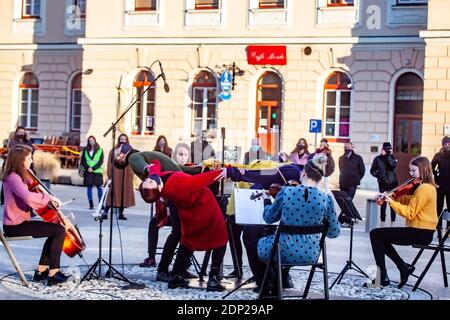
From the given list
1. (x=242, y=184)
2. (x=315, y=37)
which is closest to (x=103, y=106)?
(x=315, y=37)

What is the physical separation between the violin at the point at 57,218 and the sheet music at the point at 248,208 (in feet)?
6.73

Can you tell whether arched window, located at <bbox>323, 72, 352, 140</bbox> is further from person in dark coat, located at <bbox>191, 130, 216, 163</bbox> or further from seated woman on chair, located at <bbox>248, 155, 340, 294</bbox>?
seated woman on chair, located at <bbox>248, 155, 340, 294</bbox>

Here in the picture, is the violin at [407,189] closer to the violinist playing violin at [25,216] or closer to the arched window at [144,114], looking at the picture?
the violinist playing violin at [25,216]

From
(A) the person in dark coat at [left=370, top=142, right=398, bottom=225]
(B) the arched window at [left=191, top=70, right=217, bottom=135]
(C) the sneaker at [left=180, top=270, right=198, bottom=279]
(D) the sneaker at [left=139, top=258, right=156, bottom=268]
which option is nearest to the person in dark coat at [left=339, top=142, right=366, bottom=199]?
(A) the person in dark coat at [left=370, top=142, right=398, bottom=225]

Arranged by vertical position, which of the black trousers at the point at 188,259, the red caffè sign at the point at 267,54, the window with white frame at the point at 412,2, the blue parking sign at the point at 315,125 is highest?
the window with white frame at the point at 412,2

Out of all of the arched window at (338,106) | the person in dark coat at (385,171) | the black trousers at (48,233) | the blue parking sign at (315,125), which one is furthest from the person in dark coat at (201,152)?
the arched window at (338,106)

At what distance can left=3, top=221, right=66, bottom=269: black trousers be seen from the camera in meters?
9.07

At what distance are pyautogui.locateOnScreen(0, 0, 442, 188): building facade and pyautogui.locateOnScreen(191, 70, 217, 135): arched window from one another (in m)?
0.04

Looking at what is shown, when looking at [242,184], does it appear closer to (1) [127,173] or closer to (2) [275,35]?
(1) [127,173]

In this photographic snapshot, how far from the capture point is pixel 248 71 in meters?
27.9

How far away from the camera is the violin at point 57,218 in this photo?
920cm

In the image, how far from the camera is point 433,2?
77.7 feet


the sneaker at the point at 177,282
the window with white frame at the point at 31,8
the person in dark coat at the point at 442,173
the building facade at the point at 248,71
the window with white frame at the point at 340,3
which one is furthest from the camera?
the window with white frame at the point at 31,8

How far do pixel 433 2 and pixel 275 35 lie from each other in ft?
18.5
